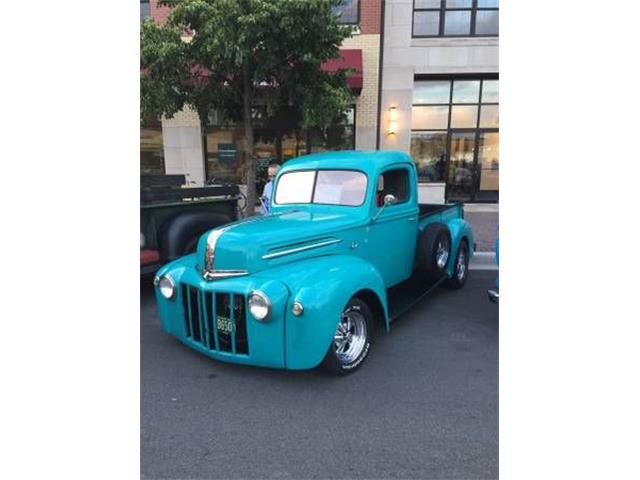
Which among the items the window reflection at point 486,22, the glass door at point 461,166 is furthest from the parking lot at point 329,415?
the window reflection at point 486,22

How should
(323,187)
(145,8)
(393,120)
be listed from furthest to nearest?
1. (393,120)
2. (145,8)
3. (323,187)

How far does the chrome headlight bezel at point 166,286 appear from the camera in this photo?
3.18 m

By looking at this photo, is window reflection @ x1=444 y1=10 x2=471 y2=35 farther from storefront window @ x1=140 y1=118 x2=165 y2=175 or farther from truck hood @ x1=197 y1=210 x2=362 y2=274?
truck hood @ x1=197 y1=210 x2=362 y2=274

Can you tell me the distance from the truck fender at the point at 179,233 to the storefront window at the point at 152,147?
7405 mm

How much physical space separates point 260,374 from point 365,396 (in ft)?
2.90

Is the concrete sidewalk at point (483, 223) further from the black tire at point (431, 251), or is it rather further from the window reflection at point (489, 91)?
the window reflection at point (489, 91)

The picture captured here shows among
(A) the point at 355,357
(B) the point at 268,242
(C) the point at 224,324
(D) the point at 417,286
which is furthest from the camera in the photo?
(D) the point at 417,286

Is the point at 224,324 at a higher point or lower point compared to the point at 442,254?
lower

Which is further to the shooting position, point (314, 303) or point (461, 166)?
point (461, 166)

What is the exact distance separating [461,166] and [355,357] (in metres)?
10.8

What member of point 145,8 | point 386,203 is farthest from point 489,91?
point 145,8

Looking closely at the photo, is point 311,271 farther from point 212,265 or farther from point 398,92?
point 398,92

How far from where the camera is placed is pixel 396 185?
13.8ft

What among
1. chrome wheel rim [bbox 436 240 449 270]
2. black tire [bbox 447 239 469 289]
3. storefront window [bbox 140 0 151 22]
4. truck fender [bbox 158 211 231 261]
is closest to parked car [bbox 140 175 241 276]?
truck fender [bbox 158 211 231 261]
